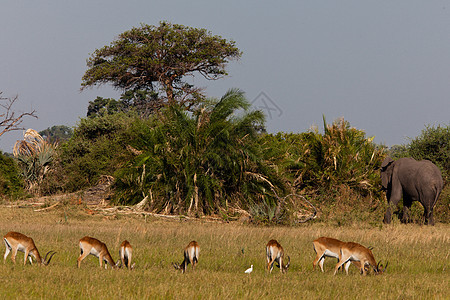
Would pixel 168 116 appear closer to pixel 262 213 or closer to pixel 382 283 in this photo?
pixel 262 213

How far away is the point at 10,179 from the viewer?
27078mm

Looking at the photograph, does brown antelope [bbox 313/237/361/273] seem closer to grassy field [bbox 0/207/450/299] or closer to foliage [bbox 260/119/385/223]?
grassy field [bbox 0/207/450/299]

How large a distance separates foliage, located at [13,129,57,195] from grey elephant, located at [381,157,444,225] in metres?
16.8

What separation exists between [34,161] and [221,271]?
2054cm

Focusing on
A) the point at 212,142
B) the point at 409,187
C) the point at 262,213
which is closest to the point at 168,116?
the point at 212,142

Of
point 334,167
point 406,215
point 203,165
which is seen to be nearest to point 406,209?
point 406,215

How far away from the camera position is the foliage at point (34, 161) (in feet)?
89.8

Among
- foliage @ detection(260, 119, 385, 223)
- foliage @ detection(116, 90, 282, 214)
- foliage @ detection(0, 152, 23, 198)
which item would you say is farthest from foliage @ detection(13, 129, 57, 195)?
foliage @ detection(260, 119, 385, 223)

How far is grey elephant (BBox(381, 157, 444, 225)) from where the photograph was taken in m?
19.0

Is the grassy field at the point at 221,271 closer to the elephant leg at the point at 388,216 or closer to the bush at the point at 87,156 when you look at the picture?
the elephant leg at the point at 388,216

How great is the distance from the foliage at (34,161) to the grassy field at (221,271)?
12462 mm

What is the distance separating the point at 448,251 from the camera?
11.6 m

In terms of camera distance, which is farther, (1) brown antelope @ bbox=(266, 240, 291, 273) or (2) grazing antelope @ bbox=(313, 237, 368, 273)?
(2) grazing antelope @ bbox=(313, 237, 368, 273)

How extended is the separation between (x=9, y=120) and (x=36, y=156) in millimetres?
7243
